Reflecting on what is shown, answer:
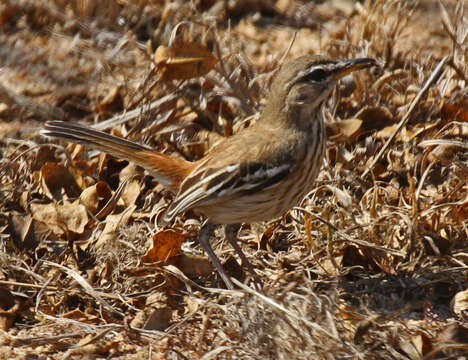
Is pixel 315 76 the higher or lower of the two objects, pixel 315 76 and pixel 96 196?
the higher

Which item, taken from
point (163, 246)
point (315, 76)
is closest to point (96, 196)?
point (163, 246)

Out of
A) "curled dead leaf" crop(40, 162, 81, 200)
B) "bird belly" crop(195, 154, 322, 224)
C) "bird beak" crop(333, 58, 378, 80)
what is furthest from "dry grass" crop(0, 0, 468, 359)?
"bird beak" crop(333, 58, 378, 80)

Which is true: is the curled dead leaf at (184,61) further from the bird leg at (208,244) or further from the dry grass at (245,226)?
the bird leg at (208,244)

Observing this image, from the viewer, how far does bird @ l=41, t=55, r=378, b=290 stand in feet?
17.9

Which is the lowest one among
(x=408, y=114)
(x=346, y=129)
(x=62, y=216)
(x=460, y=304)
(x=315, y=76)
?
(x=62, y=216)

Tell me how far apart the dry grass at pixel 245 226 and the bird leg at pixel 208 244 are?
17 centimetres

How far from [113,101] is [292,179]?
287 centimetres

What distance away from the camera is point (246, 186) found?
5.47 metres

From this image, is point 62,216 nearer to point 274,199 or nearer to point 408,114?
point 274,199

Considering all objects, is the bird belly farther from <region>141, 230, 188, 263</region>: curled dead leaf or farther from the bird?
<region>141, 230, 188, 263</region>: curled dead leaf

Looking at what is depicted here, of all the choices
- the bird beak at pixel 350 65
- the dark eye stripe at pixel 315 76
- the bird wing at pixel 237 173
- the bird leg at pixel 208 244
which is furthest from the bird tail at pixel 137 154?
the bird beak at pixel 350 65

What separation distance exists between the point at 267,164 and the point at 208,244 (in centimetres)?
84

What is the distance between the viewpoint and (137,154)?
236 inches

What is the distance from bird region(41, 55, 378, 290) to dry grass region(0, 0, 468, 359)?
338 millimetres
